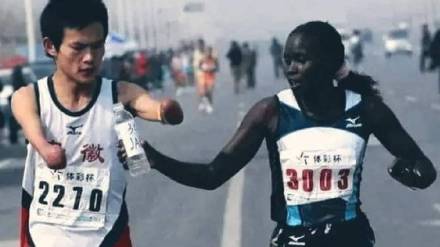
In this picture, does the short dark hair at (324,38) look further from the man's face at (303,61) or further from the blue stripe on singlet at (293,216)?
the blue stripe on singlet at (293,216)

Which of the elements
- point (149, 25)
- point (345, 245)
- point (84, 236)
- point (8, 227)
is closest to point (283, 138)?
point (345, 245)

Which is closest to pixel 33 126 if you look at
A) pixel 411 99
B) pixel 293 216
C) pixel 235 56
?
pixel 293 216

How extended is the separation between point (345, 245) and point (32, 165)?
3.96 ft

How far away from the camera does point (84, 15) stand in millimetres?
5969

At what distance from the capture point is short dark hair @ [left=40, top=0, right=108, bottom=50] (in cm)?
597

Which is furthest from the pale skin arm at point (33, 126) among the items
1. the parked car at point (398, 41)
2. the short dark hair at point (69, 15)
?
the parked car at point (398, 41)

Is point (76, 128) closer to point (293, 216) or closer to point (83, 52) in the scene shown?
point (83, 52)

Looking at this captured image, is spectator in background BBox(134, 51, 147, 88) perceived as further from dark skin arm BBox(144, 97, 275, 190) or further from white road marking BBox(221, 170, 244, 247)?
dark skin arm BBox(144, 97, 275, 190)

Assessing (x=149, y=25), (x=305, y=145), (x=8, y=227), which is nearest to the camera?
(x=305, y=145)

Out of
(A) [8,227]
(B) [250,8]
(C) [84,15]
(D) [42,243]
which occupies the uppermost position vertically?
(C) [84,15]

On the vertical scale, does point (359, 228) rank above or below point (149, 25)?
above

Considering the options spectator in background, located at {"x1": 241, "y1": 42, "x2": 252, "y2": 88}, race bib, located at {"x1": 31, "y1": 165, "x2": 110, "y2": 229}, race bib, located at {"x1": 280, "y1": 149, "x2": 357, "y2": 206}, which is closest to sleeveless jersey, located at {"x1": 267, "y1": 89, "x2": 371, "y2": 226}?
race bib, located at {"x1": 280, "y1": 149, "x2": 357, "y2": 206}

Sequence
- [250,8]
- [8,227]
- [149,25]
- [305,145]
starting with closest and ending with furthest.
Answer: [305,145], [8,227], [149,25], [250,8]

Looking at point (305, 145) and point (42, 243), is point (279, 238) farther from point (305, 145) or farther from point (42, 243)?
point (42, 243)
